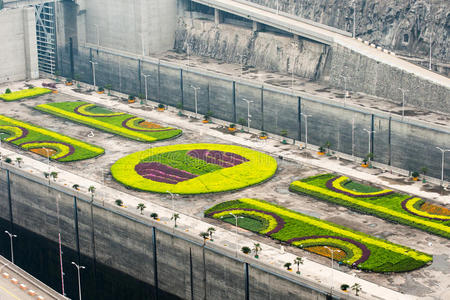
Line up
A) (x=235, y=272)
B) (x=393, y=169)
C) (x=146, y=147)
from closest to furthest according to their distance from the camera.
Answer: (x=235, y=272)
(x=393, y=169)
(x=146, y=147)

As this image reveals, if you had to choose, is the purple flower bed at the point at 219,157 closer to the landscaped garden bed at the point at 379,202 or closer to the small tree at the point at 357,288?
the landscaped garden bed at the point at 379,202

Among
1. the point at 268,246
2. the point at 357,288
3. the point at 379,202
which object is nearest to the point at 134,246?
the point at 268,246

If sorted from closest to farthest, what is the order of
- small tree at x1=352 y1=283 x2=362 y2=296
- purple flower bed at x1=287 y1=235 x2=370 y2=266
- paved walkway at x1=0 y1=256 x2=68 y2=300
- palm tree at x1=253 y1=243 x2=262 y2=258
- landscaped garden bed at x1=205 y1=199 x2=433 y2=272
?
1. small tree at x1=352 y1=283 x2=362 y2=296
2. paved walkway at x1=0 y1=256 x2=68 y2=300
3. landscaped garden bed at x1=205 y1=199 x2=433 y2=272
4. purple flower bed at x1=287 y1=235 x2=370 y2=266
5. palm tree at x1=253 y1=243 x2=262 y2=258

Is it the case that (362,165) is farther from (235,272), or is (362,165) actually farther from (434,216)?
(235,272)

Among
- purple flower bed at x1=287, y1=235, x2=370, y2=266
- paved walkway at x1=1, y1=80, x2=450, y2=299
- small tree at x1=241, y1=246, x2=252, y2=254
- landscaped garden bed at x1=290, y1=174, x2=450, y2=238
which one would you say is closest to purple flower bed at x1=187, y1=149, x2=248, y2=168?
paved walkway at x1=1, y1=80, x2=450, y2=299

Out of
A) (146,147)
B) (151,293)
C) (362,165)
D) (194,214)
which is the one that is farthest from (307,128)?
(151,293)

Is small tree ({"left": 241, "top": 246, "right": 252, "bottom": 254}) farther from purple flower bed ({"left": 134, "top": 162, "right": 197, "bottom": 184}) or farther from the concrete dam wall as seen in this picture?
purple flower bed ({"left": 134, "top": 162, "right": 197, "bottom": 184})
